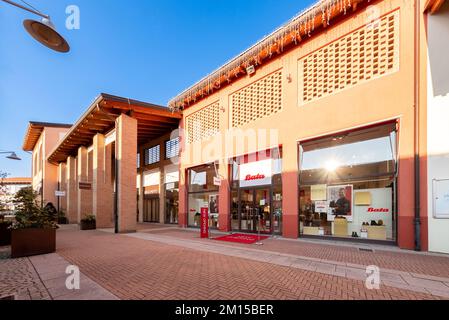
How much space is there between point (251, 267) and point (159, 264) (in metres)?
2.29

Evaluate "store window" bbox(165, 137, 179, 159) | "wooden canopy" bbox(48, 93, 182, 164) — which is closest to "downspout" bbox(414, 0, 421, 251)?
"wooden canopy" bbox(48, 93, 182, 164)

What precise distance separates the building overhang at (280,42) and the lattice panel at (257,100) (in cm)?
83

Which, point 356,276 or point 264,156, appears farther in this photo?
point 264,156

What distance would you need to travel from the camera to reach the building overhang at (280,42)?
9.31 meters

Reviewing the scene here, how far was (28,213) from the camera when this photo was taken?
27.0ft

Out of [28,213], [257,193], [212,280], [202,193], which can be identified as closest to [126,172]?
[202,193]

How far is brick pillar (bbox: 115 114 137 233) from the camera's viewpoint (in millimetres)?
14102

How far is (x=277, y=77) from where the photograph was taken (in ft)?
39.2

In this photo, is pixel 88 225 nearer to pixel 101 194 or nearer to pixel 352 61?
pixel 101 194

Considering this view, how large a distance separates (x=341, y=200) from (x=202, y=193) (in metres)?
8.14

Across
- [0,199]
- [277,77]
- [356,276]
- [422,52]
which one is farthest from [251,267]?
[0,199]

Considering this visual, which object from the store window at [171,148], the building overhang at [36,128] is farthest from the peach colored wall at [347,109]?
the building overhang at [36,128]

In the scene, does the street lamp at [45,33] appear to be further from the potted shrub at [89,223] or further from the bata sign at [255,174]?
the potted shrub at [89,223]

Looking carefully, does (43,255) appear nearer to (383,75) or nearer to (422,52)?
(383,75)
